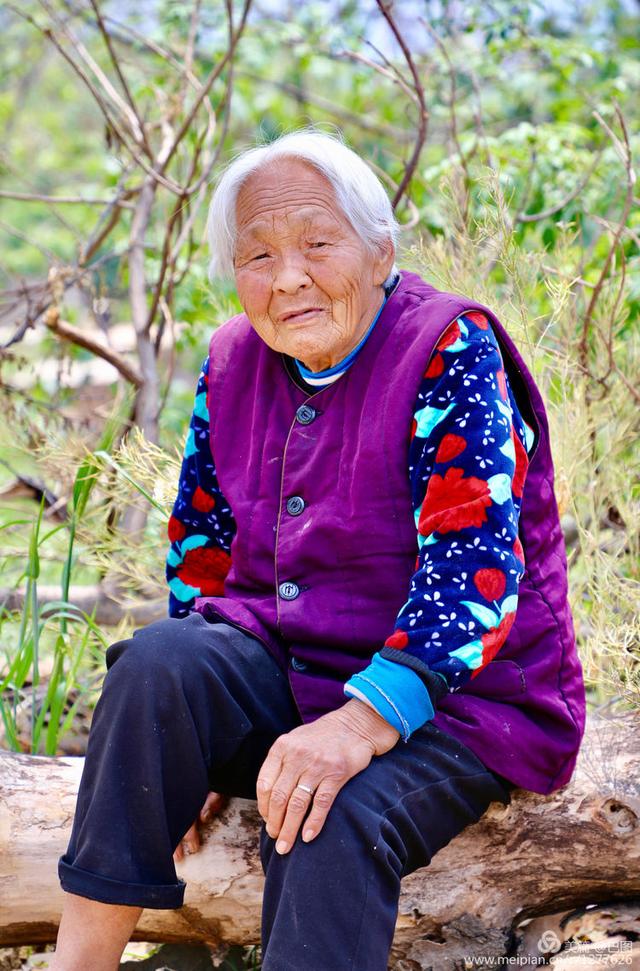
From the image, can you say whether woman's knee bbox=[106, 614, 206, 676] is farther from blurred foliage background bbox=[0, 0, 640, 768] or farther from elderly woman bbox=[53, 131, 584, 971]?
blurred foliage background bbox=[0, 0, 640, 768]

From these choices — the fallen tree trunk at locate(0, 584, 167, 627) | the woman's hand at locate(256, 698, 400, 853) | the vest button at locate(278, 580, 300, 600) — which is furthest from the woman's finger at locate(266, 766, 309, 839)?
the fallen tree trunk at locate(0, 584, 167, 627)

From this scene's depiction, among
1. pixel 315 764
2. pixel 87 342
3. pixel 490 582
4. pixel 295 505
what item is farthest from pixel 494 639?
pixel 87 342

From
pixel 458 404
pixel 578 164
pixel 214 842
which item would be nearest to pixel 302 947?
pixel 214 842

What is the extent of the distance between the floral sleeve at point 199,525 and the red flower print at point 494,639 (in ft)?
2.16

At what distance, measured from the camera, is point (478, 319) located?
1.77 m

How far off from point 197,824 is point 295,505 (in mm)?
612

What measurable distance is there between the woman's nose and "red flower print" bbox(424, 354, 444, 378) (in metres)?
0.26

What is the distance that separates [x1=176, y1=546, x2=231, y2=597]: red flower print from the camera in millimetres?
2076

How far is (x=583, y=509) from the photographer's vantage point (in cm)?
279

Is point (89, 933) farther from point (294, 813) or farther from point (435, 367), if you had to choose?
point (435, 367)

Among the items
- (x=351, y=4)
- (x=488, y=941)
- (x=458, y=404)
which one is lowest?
(x=488, y=941)

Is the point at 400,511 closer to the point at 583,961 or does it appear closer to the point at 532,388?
the point at 532,388

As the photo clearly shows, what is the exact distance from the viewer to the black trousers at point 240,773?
1416mm

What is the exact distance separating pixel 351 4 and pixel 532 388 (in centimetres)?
556
